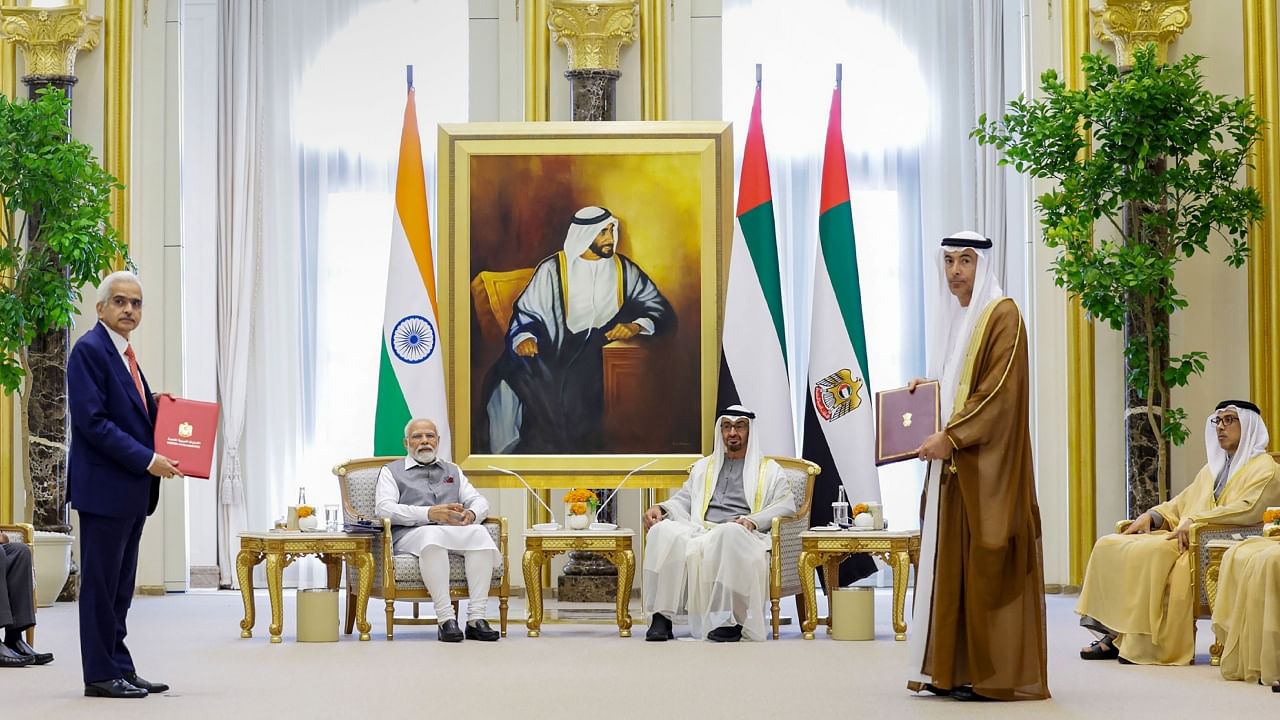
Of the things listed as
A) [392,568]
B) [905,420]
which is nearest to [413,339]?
[392,568]

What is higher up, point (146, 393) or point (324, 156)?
point (324, 156)

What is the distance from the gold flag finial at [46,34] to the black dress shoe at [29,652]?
457cm

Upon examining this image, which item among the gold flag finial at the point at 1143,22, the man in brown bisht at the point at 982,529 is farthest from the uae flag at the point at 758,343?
the man in brown bisht at the point at 982,529

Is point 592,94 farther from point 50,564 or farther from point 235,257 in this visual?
point 50,564

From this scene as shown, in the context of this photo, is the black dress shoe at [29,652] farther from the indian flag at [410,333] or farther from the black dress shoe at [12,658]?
the indian flag at [410,333]

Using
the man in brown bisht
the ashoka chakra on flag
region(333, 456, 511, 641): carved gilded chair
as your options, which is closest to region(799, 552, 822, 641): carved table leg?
region(333, 456, 511, 641): carved gilded chair

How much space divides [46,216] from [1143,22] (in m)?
Answer: 6.55

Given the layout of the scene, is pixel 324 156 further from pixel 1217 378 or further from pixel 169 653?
pixel 1217 378

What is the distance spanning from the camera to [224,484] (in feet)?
34.1

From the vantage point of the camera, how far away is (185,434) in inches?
206

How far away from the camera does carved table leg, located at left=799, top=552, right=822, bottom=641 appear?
297 inches

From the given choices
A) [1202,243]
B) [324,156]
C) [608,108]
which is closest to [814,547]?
[1202,243]

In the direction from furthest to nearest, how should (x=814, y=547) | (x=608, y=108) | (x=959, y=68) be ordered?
(x=959, y=68) < (x=608, y=108) < (x=814, y=547)

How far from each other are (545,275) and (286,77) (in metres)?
3.02
